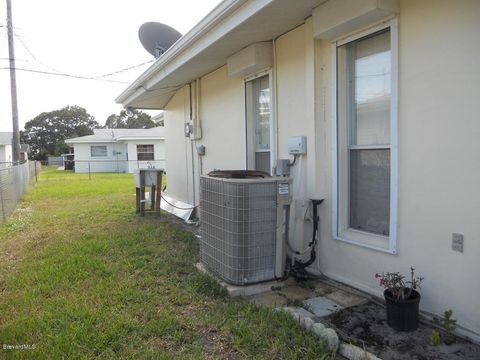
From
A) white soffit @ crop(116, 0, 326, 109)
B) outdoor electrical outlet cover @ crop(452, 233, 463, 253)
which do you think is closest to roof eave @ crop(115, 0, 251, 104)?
white soffit @ crop(116, 0, 326, 109)

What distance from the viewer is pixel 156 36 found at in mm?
7977

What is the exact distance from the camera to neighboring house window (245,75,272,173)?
16.1ft

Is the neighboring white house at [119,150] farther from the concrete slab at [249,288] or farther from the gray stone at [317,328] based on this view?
the gray stone at [317,328]

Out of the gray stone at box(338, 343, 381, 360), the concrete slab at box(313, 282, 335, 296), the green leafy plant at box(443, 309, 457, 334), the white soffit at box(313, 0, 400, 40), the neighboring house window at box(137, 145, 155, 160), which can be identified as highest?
the white soffit at box(313, 0, 400, 40)

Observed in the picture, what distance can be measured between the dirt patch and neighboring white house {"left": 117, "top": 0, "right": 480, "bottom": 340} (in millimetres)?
200

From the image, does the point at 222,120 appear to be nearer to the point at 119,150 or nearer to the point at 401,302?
the point at 401,302

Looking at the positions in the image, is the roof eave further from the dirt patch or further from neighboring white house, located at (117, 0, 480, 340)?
the dirt patch

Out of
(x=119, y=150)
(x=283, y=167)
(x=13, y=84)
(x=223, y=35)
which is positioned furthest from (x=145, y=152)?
(x=283, y=167)

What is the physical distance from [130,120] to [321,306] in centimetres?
5811

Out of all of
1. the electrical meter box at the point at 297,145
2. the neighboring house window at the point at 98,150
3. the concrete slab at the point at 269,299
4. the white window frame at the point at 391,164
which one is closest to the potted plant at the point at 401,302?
the white window frame at the point at 391,164

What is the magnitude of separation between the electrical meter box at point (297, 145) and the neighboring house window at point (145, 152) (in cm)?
2330

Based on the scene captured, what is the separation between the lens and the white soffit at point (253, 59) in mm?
4410

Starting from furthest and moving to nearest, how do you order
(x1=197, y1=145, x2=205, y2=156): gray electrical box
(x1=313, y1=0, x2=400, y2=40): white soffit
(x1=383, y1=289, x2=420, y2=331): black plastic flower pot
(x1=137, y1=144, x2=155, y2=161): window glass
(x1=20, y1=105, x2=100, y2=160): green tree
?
(x1=20, y1=105, x2=100, y2=160): green tree
(x1=137, y1=144, x2=155, y2=161): window glass
(x1=197, y1=145, x2=205, y2=156): gray electrical box
(x1=313, y1=0, x2=400, y2=40): white soffit
(x1=383, y1=289, x2=420, y2=331): black plastic flower pot

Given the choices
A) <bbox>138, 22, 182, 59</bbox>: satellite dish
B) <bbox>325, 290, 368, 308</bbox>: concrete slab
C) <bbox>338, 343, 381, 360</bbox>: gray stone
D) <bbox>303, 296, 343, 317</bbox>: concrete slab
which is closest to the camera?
<bbox>338, 343, 381, 360</bbox>: gray stone
